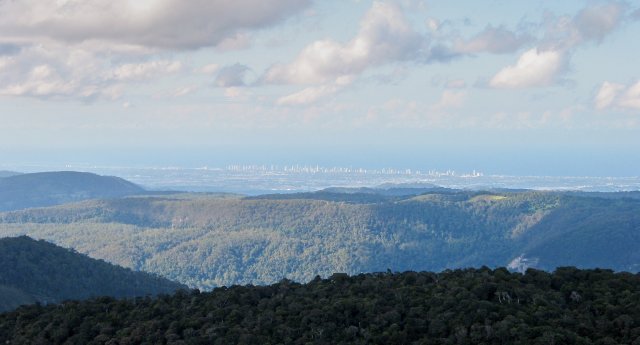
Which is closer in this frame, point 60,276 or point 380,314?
point 380,314

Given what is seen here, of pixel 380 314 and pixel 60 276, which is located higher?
pixel 380 314

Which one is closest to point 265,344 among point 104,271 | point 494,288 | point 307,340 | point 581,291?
point 307,340

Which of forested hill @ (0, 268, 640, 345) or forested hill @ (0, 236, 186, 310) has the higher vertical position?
forested hill @ (0, 268, 640, 345)

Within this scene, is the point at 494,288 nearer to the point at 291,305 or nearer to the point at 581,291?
the point at 581,291

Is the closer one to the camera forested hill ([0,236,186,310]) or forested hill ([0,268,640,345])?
forested hill ([0,268,640,345])
